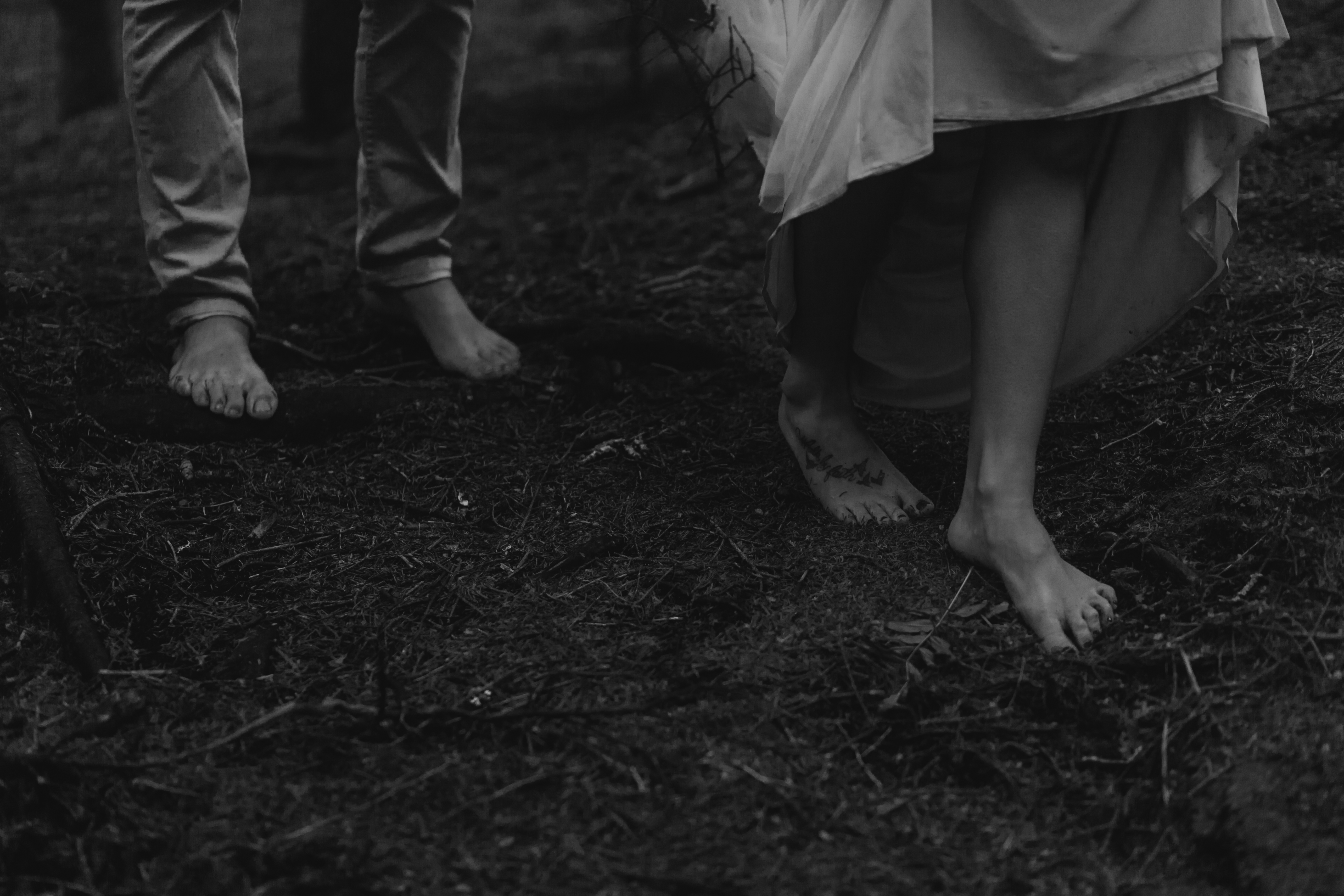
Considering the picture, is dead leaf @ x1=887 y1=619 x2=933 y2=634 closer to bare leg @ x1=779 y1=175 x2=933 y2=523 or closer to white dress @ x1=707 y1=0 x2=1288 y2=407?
bare leg @ x1=779 y1=175 x2=933 y2=523

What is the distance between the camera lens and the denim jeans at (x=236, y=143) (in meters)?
2.87

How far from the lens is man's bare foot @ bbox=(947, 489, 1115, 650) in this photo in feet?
6.73

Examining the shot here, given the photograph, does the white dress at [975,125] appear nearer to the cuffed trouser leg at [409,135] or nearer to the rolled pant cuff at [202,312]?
the cuffed trouser leg at [409,135]

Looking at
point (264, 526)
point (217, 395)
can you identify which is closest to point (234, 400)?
point (217, 395)

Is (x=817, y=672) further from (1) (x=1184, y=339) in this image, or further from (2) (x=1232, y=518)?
(1) (x=1184, y=339)

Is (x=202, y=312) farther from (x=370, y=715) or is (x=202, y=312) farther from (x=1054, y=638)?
(x=1054, y=638)

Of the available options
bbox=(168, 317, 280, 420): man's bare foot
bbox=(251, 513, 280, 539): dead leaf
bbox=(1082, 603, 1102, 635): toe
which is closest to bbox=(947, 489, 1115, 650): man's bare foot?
bbox=(1082, 603, 1102, 635): toe

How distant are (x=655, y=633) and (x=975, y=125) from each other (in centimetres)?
93

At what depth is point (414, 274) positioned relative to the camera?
11.1 feet

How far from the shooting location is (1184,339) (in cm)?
296

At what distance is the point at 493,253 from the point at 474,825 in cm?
281

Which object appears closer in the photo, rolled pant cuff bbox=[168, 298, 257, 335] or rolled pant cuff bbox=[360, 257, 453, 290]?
rolled pant cuff bbox=[168, 298, 257, 335]

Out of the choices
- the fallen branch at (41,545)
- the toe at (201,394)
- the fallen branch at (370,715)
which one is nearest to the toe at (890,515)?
the fallen branch at (370,715)

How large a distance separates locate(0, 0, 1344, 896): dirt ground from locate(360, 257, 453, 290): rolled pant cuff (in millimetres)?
160
